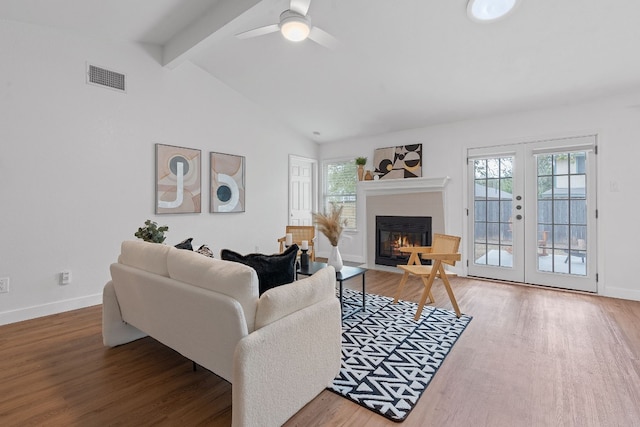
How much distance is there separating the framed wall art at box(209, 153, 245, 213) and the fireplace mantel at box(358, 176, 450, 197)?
215 centimetres

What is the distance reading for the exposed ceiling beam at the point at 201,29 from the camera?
3002 mm

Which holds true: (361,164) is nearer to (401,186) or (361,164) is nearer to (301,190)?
(401,186)

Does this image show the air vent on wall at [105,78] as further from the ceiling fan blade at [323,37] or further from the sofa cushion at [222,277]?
the sofa cushion at [222,277]

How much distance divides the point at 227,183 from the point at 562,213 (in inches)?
184

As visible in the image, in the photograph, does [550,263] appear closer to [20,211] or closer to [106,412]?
[106,412]

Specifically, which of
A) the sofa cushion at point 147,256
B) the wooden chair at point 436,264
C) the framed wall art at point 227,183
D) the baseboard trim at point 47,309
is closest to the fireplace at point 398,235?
the wooden chair at point 436,264

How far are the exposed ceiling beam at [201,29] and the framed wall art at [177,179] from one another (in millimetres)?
1128

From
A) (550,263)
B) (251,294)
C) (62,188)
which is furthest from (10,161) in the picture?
(550,263)

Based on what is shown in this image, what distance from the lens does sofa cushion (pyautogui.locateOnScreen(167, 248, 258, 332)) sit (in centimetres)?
154

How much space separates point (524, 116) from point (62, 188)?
224 inches

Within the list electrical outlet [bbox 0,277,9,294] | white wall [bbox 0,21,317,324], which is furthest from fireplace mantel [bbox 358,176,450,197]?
electrical outlet [bbox 0,277,9,294]

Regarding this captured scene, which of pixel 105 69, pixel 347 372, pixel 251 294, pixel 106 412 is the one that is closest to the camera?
pixel 251 294

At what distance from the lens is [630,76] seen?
3381mm

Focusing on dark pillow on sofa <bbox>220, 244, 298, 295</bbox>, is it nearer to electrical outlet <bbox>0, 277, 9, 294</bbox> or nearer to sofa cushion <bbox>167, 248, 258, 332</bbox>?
sofa cushion <bbox>167, 248, 258, 332</bbox>
